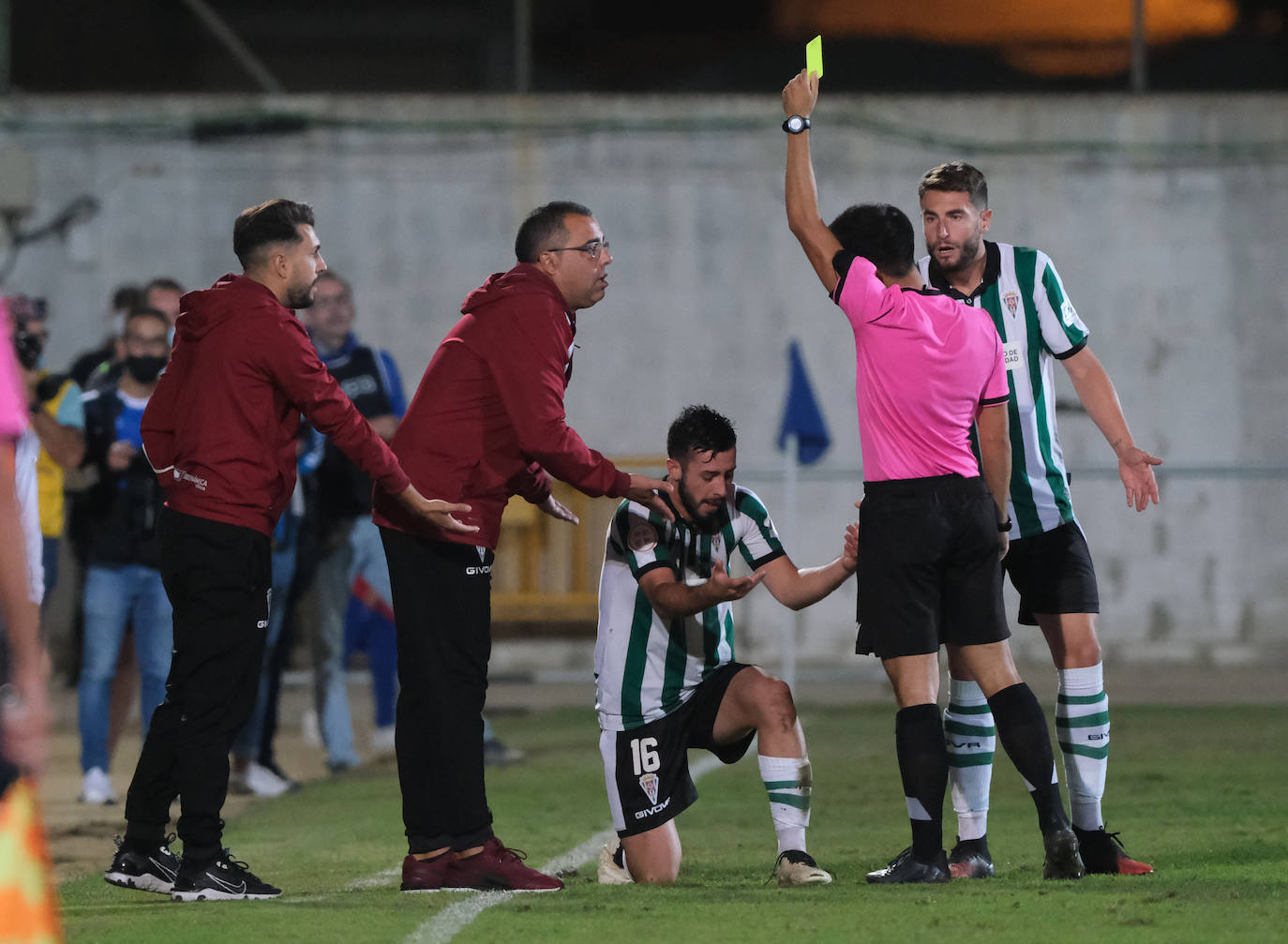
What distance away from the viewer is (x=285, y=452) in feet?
15.9

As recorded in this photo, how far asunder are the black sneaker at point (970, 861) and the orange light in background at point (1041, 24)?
10.4 metres

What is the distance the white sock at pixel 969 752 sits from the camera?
16.6 feet

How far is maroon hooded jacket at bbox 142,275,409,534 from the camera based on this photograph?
4.66 m

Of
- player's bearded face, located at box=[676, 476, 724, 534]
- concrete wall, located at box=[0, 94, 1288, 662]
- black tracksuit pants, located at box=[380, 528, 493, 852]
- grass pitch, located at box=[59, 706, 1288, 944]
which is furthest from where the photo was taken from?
concrete wall, located at box=[0, 94, 1288, 662]

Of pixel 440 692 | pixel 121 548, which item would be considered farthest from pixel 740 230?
pixel 440 692

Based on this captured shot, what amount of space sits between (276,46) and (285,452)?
1036 cm

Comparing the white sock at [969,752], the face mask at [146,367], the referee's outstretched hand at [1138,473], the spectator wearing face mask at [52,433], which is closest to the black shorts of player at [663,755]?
the white sock at [969,752]

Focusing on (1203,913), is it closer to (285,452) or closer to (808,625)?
(285,452)

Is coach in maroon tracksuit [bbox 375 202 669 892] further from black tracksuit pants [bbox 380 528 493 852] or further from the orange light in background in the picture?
the orange light in background

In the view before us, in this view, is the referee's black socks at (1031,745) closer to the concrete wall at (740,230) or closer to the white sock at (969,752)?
the white sock at (969,752)

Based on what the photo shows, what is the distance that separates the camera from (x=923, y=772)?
15.1 feet

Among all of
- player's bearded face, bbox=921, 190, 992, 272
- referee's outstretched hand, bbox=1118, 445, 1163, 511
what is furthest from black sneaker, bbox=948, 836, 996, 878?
player's bearded face, bbox=921, 190, 992, 272

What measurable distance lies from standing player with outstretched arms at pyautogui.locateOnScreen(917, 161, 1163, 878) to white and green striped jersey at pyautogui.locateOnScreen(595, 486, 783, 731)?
754 millimetres

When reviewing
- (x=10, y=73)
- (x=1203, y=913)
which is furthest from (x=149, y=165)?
(x=1203, y=913)
